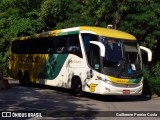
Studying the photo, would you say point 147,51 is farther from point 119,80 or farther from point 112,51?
point 119,80

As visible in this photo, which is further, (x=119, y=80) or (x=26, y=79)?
(x=26, y=79)

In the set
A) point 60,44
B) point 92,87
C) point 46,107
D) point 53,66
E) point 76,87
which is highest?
point 60,44

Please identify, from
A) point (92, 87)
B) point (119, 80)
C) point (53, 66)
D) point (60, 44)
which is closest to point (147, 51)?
point (119, 80)

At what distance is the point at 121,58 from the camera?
743 inches

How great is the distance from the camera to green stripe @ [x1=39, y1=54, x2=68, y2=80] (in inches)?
869

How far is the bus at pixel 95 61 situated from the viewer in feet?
60.8

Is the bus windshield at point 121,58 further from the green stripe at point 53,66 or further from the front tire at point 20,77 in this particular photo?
the front tire at point 20,77

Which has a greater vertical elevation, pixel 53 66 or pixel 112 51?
pixel 112 51

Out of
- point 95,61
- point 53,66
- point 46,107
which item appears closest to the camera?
point 46,107

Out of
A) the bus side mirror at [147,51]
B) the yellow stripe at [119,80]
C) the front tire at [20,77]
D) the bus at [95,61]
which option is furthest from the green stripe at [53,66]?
the yellow stripe at [119,80]

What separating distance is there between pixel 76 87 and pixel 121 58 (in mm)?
2977

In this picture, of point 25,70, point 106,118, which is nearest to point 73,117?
point 106,118

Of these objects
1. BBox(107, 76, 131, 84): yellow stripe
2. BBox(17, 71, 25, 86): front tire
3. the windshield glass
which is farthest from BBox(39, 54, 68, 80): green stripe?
BBox(107, 76, 131, 84): yellow stripe

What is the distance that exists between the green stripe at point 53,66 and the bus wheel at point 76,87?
1.44 meters
